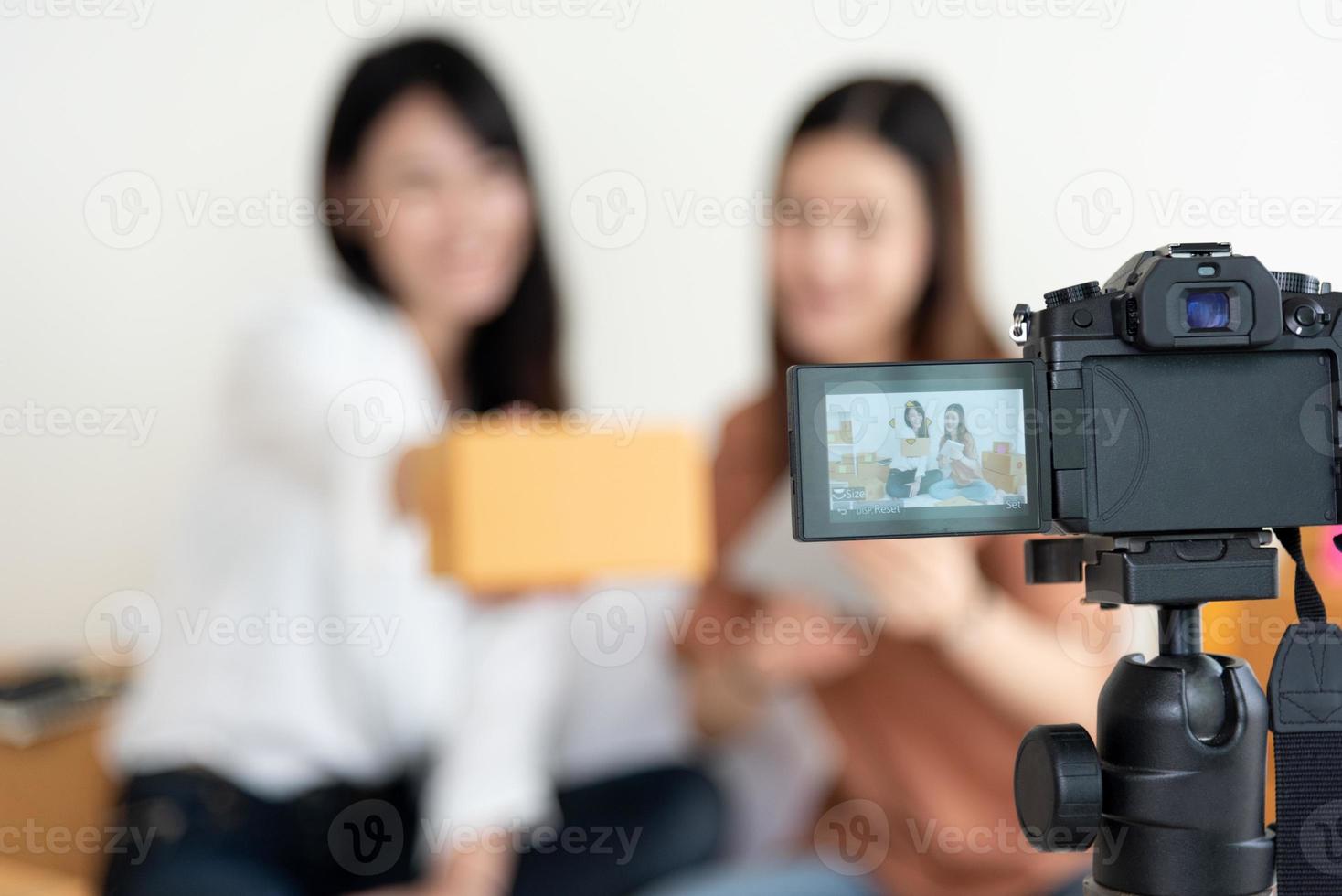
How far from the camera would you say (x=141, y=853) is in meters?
1.34

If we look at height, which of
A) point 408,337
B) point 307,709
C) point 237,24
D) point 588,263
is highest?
point 237,24

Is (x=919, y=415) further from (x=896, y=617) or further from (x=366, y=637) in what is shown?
(x=366, y=637)

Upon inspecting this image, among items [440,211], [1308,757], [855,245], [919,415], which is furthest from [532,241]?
[1308,757]

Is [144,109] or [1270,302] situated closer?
[1270,302]

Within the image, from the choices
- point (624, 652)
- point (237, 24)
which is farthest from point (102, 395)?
point (624, 652)

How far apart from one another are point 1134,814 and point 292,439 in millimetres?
1174

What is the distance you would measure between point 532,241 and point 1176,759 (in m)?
1.37

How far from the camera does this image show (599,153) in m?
1.79

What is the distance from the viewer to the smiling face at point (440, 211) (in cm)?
164

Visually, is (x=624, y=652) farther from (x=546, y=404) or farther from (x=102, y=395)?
(x=102, y=395)

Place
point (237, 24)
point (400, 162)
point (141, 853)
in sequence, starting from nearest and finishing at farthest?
point (141, 853) < point (400, 162) < point (237, 24)

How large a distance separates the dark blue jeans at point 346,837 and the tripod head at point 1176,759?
106cm

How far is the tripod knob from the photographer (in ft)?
1.77

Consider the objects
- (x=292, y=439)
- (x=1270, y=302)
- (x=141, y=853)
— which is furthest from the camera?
(x=292, y=439)
